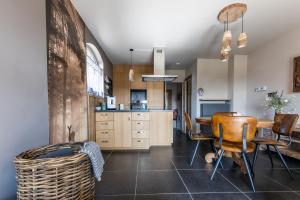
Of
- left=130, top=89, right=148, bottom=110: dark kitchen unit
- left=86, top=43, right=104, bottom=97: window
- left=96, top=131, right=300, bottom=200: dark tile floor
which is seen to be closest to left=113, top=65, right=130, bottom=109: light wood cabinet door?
left=130, top=89, right=148, bottom=110: dark kitchen unit

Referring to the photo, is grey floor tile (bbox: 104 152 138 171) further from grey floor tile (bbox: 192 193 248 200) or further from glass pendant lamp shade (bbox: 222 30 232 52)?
glass pendant lamp shade (bbox: 222 30 232 52)

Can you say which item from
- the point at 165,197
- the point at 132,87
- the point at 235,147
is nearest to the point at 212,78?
the point at 132,87

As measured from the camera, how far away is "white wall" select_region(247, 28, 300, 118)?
10.2 feet

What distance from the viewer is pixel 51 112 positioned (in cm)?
164

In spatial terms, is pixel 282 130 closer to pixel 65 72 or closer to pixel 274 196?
pixel 274 196

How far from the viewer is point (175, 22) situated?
2.69m

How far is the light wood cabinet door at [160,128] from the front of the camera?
3.59 metres

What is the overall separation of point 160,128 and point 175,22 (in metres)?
2.25

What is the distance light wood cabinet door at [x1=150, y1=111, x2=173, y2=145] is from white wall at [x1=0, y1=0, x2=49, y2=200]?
2.34 m

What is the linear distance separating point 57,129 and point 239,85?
15.5 ft

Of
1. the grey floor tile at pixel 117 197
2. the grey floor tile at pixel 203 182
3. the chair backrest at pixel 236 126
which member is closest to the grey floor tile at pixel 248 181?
the grey floor tile at pixel 203 182

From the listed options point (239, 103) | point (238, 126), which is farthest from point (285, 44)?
point (238, 126)

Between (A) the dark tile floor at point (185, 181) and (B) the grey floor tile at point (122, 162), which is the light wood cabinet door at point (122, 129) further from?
(A) the dark tile floor at point (185, 181)

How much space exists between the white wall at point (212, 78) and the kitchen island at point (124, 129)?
2.29 meters
